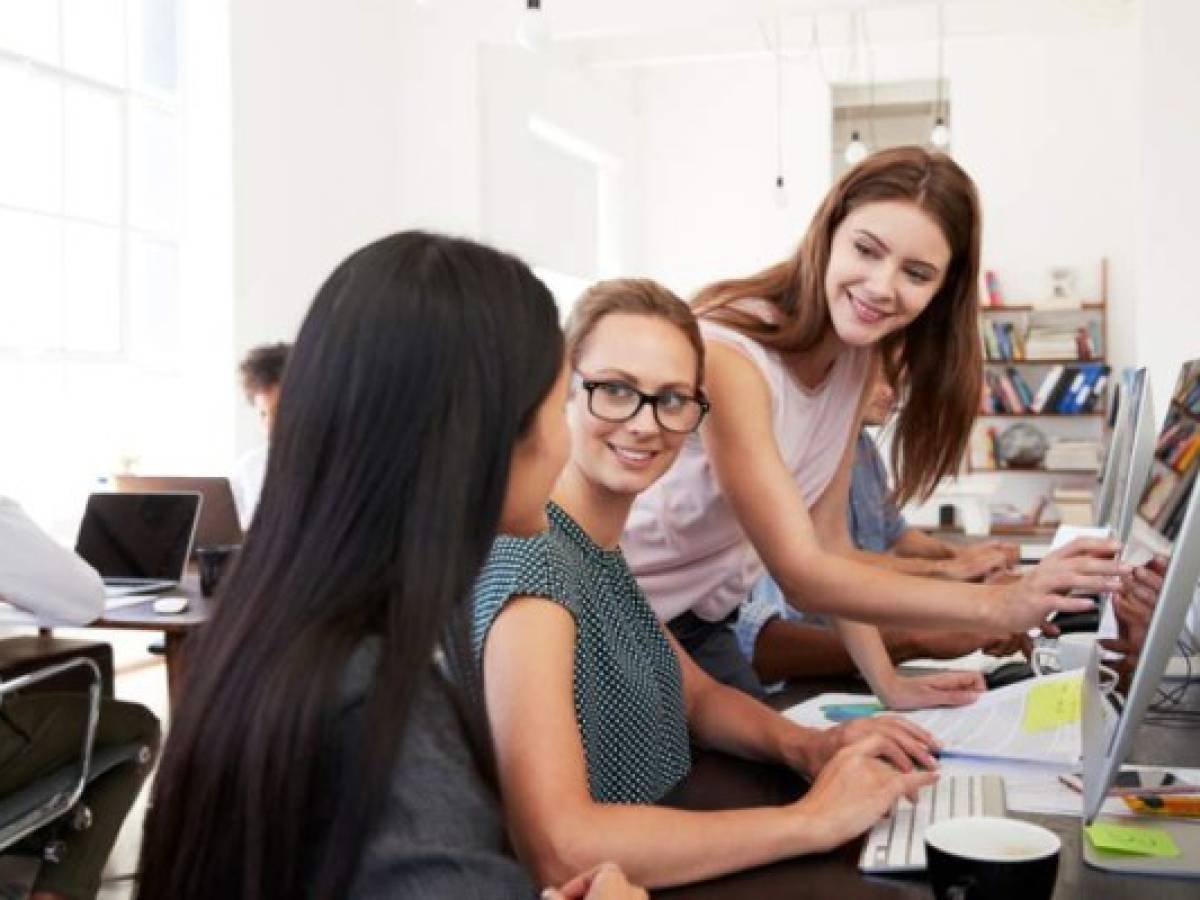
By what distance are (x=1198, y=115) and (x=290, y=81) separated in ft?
13.2

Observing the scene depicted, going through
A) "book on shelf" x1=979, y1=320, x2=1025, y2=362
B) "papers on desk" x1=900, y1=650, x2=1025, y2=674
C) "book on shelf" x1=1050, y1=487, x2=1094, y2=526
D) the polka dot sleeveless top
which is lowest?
"book on shelf" x1=1050, y1=487, x2=1094, y2=526

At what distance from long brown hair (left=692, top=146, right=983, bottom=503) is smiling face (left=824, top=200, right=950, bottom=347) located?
17 mm

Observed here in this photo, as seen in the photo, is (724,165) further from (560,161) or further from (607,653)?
(607,653)

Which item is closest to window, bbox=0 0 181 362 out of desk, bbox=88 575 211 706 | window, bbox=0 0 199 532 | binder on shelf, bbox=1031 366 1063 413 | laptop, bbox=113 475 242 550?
window, bbox=0 0 199 532

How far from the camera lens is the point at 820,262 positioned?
1796mm

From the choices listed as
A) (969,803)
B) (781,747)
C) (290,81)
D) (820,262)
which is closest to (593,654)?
(781,747)

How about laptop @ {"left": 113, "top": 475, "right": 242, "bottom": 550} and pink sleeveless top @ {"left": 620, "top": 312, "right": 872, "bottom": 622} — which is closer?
pink sleeveless top @ {"left": 620, "top": 312, "right": 872, "bottom": 622}

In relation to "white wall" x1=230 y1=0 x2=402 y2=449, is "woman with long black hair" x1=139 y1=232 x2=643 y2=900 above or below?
below

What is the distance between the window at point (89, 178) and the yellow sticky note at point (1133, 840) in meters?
4.68

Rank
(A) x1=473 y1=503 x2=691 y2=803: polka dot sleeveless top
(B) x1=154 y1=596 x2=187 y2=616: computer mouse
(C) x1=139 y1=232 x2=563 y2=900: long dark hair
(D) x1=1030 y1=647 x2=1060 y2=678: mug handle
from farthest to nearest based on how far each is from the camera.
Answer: (B) x1=154 y1=596 x2=187 y2=616: computer mouse → (D) x1=1030 y1=647 x2=1060 y2=678: mug handle → (A) x1=473 y1=503 x2=691 y2=803: polka dot sleeveless top → (C) x1=139 y1=232 x2=563 y2=900: long dark hair

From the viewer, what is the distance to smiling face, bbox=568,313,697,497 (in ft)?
4.66

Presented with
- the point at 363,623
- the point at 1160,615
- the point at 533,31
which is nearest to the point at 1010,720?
the point at 1160,615

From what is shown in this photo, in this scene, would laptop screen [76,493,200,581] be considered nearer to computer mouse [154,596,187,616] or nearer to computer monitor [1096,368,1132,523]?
computer mouse [154,596,187,616]

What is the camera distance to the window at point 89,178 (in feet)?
16.4
